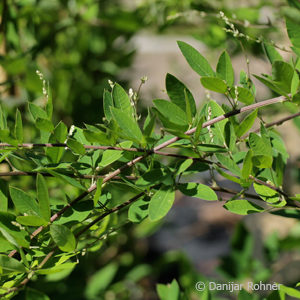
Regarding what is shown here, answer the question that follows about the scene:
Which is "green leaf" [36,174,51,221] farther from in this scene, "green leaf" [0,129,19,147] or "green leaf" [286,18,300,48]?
"green leaf" [286,18,300,48]

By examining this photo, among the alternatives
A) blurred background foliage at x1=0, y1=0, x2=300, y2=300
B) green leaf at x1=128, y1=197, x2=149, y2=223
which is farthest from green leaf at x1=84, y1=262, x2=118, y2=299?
green leaf at x1=128, y1=197, x2=149, y2=223

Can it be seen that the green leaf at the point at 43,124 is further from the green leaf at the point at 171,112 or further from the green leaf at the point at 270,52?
the green leaf at the point at 270,52

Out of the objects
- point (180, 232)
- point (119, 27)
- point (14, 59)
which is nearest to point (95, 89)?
point (119, 27)

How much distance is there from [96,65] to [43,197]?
112cm

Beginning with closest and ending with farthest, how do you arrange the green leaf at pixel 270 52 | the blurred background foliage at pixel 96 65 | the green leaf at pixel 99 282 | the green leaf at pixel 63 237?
the green leaf at pixel 63 237, the green leaf at pixel 270 52, the blurred background foliage at pixel 96 65, the green leaf at pixel 99 282

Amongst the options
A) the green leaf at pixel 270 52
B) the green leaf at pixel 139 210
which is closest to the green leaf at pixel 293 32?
the green leaf at pixel 270 52

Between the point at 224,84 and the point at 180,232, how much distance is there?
8.61 feet

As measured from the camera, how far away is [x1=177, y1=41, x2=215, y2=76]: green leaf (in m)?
0.57

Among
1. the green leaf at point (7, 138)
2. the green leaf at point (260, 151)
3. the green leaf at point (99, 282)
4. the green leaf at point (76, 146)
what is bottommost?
the green leaf at point (99, 282)

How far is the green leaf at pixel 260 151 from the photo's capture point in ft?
1.73

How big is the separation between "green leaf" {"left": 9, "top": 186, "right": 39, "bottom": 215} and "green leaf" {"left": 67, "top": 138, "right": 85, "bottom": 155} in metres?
0.08

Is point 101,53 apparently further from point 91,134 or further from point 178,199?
point 178,199

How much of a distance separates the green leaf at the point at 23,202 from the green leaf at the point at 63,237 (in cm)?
7

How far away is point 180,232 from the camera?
308cm
